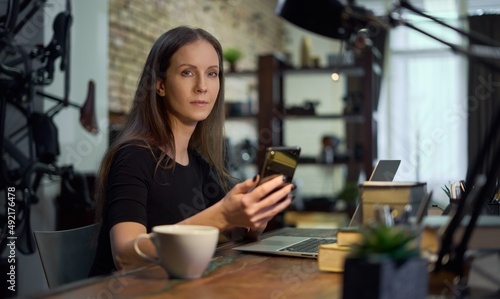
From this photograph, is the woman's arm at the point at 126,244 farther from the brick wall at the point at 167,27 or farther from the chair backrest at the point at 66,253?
the brick wall at the point at 167,27

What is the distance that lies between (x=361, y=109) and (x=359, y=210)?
13.9 feet

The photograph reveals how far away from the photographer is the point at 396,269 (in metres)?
0.82

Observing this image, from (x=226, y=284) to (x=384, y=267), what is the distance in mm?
366

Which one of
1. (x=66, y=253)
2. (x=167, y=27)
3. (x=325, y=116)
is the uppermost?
(x=167, y=27)

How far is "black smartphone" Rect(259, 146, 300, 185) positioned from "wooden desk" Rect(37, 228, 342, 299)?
0.62 feet

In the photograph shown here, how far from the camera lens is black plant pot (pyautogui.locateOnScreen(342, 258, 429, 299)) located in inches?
31.9

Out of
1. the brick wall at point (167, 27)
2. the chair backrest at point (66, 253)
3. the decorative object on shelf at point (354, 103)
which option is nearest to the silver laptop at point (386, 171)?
the chair backrest at point (66, 253)

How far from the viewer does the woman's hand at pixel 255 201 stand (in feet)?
3.81

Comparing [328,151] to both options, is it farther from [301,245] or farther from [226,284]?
[226,284]

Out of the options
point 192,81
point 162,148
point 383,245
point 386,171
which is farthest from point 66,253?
point 383,245

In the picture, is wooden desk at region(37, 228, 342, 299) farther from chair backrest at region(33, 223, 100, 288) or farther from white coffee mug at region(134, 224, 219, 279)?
chair backrest at region(33, 223, 100, 288)

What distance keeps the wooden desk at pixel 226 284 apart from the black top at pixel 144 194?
0.28 meters

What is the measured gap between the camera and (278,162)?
1.17 meters

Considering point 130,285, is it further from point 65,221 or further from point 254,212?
point 65,221
